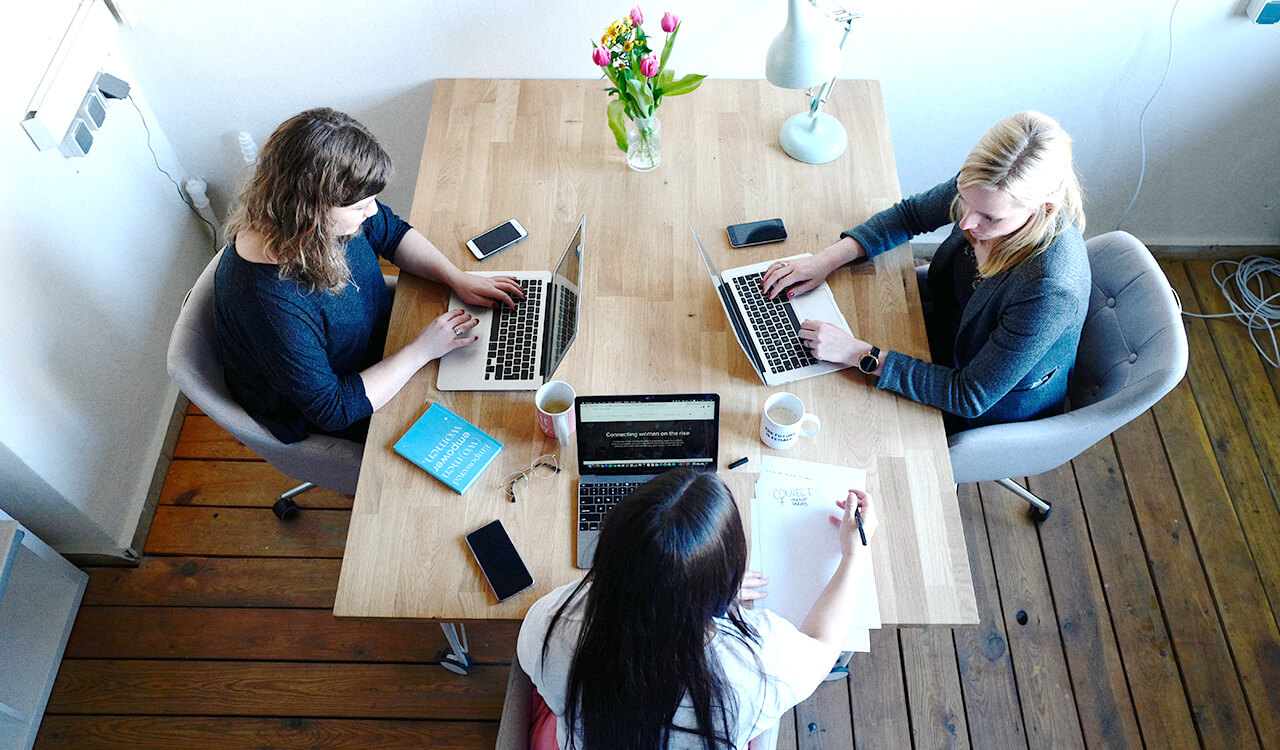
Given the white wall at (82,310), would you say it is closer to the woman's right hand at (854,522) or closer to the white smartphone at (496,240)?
the white smartphone at (496,240)

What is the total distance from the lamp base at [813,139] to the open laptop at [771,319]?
0.31m

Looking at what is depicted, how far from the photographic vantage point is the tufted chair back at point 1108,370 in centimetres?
161

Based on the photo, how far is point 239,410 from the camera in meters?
1.70

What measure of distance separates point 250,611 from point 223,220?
129 centimetres

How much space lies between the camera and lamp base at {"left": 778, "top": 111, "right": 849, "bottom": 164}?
2.07 metres

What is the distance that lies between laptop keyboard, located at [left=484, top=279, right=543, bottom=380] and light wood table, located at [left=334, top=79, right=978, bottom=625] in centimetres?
6

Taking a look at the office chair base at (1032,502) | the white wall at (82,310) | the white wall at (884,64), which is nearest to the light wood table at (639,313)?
the white wall at (884,64)

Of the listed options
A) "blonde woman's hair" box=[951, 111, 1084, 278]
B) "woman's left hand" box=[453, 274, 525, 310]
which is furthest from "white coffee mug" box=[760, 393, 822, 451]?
"woman's left hand" box=[453, 274, 525, 310]

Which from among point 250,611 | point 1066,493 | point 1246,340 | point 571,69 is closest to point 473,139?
point 571,69

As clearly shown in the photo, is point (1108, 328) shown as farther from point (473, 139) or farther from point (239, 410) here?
point (239, 410)

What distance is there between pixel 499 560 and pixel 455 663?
2.65 ft

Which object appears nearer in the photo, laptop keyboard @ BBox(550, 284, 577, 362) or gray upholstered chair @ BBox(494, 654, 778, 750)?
gray upholstered chair @ BBox(494, 654, 778, 750)

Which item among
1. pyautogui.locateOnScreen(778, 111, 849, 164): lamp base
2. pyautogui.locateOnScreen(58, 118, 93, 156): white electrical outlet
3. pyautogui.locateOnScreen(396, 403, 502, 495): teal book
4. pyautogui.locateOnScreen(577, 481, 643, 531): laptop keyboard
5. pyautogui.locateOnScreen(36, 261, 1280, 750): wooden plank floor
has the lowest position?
pyautogui.locateOnScreen(36, 261, 1280, 750): wooden plank floor

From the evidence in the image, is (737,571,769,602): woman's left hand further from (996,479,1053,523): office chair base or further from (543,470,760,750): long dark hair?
(996,479,1053,523): office chair base
